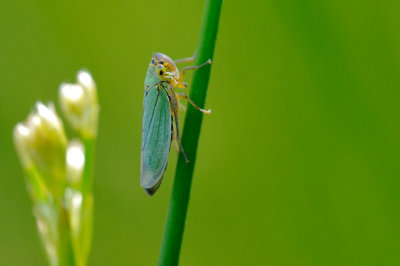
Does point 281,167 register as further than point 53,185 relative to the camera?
Yes

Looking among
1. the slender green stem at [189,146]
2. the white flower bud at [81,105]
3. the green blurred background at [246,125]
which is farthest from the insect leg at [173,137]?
the white flower bud at [81,105]

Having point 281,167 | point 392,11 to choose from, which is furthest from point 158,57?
point 392,11

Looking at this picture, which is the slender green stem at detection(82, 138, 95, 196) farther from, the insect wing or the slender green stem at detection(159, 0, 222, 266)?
the insect wing

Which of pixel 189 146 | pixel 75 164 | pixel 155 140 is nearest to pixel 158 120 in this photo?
pixel 155 140

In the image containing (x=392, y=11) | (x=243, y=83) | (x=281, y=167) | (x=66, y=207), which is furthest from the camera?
(x=243, y=83)

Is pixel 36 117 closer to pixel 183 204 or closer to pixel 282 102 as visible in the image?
pixel 183 204

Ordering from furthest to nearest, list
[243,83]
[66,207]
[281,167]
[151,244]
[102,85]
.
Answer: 1. [102,85]
2. [243,83]
3. [151,244]
4. [281,167]
5. [66,207]

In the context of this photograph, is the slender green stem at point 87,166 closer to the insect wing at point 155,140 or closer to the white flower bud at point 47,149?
the white flower bud at point 47,149
